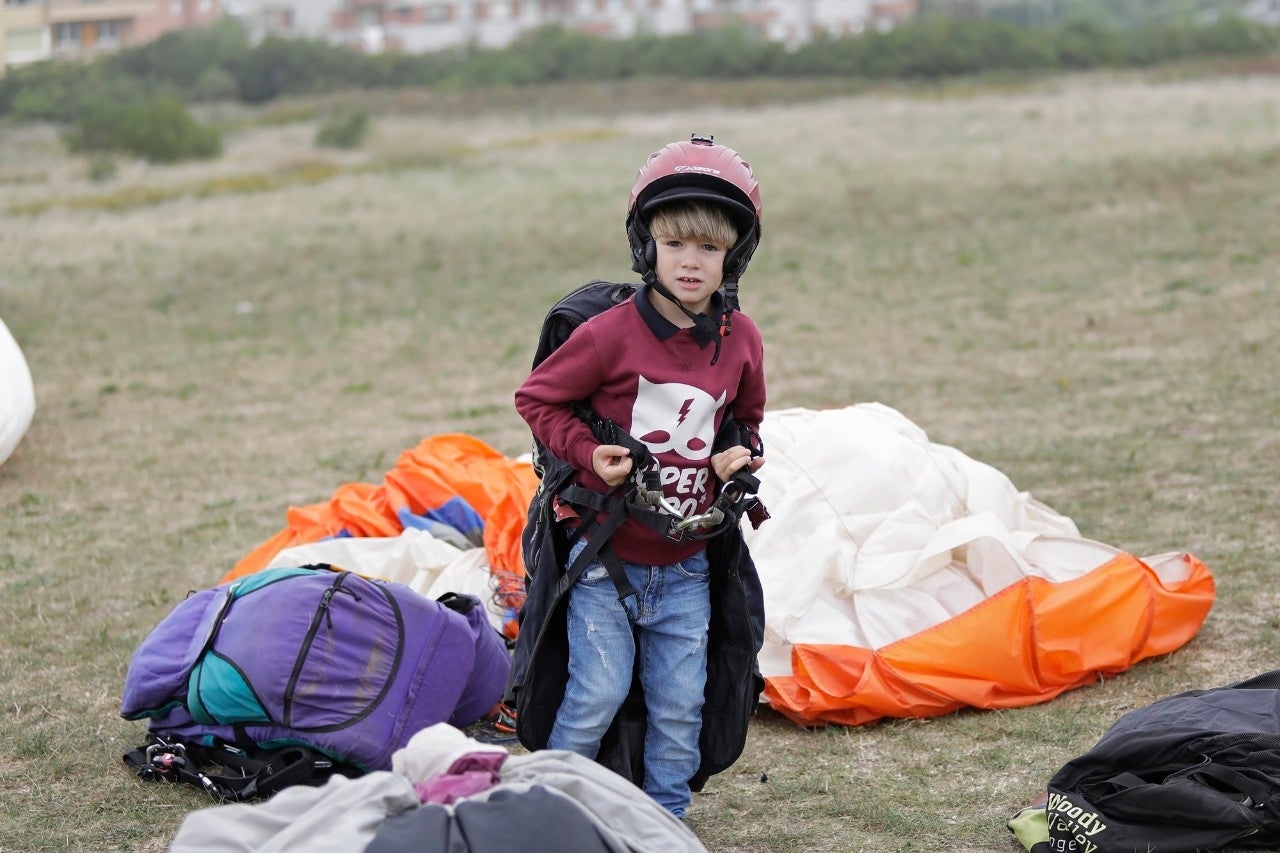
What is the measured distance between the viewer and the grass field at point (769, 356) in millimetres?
4305

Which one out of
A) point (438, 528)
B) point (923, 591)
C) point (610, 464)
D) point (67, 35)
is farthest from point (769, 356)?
point (67, 35)

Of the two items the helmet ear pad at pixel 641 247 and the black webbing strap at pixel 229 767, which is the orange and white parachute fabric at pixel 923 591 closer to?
the black webbing strap at pixel 229 767

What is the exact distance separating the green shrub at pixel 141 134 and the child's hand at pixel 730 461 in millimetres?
24111

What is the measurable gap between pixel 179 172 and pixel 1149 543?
20986mm

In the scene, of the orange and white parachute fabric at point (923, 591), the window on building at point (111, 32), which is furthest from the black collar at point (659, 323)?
the window on building at point (111, 32)

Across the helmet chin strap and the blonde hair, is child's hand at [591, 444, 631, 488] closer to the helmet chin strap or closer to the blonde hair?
the helmet chin strap

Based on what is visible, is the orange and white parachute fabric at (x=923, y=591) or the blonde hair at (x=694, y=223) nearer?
the blonde hair at (x=694, y=223)

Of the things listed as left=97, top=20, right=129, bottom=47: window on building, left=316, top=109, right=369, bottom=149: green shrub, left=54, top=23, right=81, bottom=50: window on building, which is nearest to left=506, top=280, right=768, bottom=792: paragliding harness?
left=316, top=109, right=369, bottom=149: green shrub

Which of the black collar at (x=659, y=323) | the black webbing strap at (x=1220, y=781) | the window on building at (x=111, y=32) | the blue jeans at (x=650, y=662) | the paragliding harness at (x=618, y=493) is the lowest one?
the black webbing strap at (x=1220, y=781)

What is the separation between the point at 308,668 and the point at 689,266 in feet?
5.46

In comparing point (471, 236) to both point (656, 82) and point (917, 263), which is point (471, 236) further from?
point (656, 82)

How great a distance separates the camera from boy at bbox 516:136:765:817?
3.21 m

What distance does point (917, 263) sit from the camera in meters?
13.9

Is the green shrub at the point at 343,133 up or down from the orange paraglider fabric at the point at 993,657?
up
